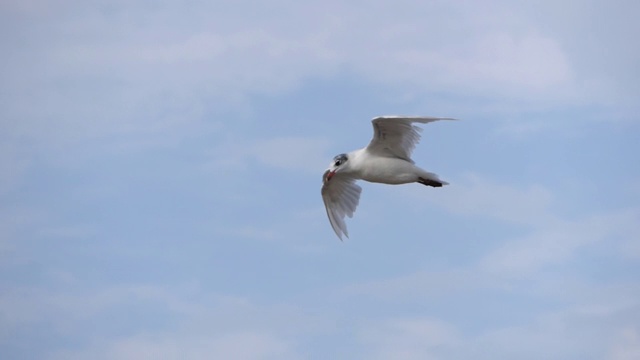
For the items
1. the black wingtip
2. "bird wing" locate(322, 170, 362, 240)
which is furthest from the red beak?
the black wingtip

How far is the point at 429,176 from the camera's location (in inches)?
1108

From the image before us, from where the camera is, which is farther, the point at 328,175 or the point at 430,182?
the point at 328,175

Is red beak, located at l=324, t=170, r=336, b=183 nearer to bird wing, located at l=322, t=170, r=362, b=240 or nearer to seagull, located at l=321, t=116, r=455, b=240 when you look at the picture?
seagull, located at l=321, t=116, r=455, b=240

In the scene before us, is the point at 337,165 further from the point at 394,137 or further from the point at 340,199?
the point at 394,137

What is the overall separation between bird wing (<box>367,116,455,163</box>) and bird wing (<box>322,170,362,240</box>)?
6.39 ft

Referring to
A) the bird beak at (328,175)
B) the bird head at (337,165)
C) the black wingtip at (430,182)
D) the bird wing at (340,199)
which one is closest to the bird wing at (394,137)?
the black wingtip at (430,182)

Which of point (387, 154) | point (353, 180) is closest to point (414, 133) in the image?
point (387, 154)

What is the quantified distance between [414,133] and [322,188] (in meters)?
3.22

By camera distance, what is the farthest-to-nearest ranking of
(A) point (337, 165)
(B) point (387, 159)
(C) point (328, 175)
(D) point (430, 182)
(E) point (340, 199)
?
(E) point (340, 199) → (C) point (328, 175) → (A) point (337, 165) → (D) point (430, 182) → (B) point (387, 159)

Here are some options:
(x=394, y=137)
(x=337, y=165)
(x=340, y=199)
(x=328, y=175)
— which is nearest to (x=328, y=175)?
(x=328, y=175)

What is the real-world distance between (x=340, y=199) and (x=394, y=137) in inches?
119

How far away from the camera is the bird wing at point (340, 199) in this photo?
30.0m

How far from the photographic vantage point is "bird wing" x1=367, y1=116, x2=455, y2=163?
27.4 meters

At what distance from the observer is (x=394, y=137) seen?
2784 centimetres
